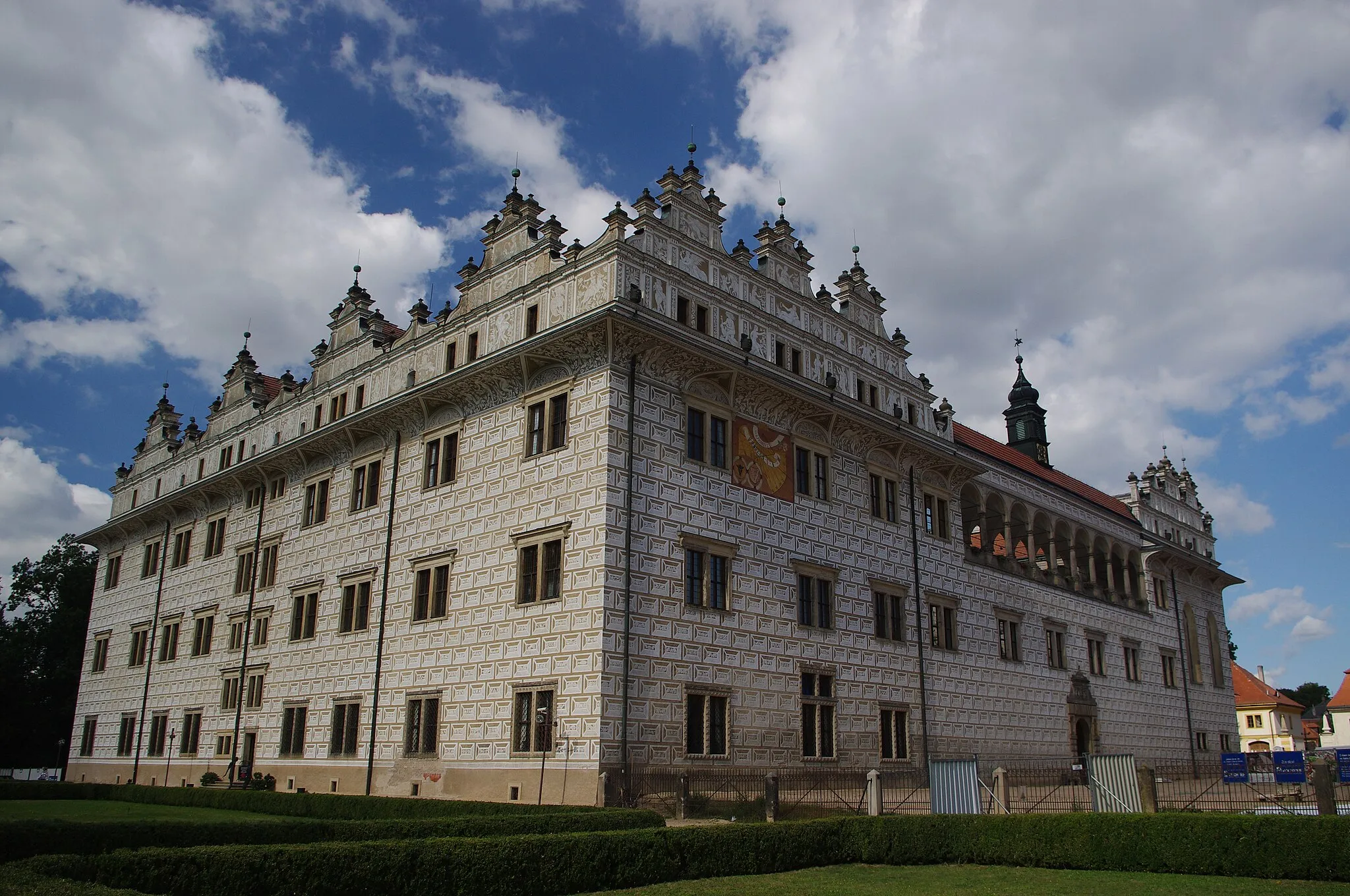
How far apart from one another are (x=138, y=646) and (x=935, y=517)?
108 ft

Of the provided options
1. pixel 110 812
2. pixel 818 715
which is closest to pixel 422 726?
pixel 110 812

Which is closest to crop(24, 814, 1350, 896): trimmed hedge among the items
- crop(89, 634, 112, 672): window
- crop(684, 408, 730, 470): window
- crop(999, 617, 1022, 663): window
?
crop(684, 408, 730, 470): window

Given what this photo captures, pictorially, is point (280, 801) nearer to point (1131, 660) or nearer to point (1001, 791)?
point (1001, 791)

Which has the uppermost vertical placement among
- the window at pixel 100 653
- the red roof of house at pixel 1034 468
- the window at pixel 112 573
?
the red roof of house at pixel 1034 468

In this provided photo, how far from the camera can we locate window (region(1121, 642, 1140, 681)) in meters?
46.1

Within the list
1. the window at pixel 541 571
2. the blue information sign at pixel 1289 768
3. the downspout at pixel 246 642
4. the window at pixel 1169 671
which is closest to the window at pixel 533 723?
the window at pixel 541 571

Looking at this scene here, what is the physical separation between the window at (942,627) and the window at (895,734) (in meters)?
3.10

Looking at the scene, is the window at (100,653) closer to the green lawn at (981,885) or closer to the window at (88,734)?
the window at (88,734)

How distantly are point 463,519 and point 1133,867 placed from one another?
18383mm

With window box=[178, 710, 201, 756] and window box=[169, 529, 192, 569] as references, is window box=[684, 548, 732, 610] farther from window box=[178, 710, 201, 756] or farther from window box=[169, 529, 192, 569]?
window box=[169, 529, 192, 569]

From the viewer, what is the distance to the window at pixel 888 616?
31.6 m

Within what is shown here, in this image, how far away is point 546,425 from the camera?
26.9 metres

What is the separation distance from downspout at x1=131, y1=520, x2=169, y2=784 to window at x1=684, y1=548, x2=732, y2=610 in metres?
27.0

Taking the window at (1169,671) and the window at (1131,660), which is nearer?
the window at (1131,660)
